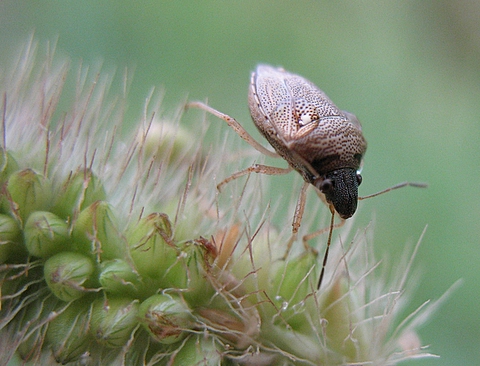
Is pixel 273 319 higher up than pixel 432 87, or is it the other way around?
pixel 432 87

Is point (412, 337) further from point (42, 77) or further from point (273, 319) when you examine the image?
point (42, 77)

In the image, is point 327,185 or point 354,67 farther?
point 354,67

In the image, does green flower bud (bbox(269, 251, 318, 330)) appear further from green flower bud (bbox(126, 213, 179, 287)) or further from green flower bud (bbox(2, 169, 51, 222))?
green flower bud (bbox(2, 169, 51, 222))

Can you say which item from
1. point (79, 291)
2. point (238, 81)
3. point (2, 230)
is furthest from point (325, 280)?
point (238, 81)

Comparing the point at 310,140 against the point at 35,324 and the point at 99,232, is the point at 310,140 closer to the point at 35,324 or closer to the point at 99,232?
the point at 99,232

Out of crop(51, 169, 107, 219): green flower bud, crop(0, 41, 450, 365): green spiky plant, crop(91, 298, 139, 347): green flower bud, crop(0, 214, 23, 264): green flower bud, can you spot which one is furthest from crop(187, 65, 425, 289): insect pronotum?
crop(0, 214, 23, 264): green flower bud

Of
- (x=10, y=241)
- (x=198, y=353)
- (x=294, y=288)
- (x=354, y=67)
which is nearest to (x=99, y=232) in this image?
(x=10, y=241)
